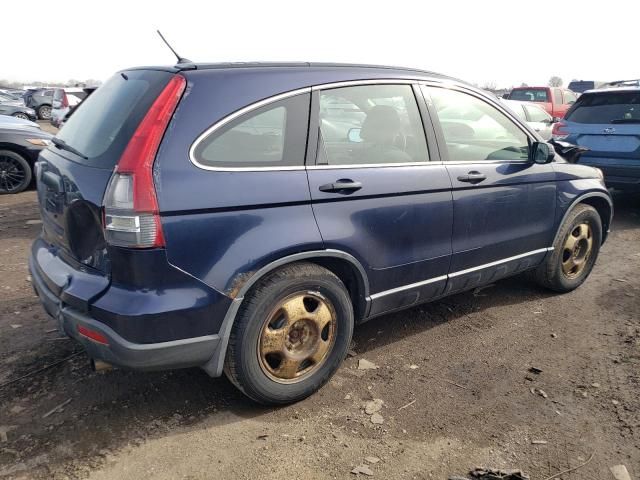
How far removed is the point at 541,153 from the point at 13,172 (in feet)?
25.5

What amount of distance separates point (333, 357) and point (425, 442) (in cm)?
70

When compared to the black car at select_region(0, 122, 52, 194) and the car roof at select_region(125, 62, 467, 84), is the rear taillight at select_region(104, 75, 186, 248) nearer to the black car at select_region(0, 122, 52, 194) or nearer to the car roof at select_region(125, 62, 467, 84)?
the car roof at select_region(125, 62, 467, 84)

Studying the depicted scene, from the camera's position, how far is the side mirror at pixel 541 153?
3.82 metres

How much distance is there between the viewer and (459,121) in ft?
11.8

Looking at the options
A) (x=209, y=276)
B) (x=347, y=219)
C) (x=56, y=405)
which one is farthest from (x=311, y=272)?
(x=56, y=405)

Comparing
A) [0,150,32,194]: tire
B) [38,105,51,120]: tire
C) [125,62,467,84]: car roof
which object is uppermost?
[125,62,467,84]: car roof

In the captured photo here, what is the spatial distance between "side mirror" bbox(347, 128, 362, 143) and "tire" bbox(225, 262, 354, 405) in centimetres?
79

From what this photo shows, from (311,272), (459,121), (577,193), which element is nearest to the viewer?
(311,272)

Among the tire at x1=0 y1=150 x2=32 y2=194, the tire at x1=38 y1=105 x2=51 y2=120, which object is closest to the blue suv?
the tire at x1=0 y1=150 x2=32 y2=194

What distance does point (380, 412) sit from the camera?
110 inches

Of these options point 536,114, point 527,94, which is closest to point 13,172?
point 536,114

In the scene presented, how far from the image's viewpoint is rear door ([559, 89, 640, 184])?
6.74m

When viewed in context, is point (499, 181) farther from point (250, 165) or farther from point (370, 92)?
point (250, 165)

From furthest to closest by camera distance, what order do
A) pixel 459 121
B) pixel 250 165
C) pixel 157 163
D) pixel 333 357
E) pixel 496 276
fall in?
pixel 496 276
pixel 459 121
pixel 333 357
pixel 250 165
pixel 157 163
